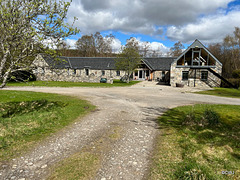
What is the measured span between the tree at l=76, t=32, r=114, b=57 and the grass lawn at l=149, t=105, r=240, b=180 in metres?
60.6

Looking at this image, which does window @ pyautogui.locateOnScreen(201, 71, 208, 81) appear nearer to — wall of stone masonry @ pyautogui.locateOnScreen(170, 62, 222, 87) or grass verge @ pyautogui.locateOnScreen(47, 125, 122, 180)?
wall of stone masonry @ pyautogui.locateOnScreen(170, 62, 222, 87)

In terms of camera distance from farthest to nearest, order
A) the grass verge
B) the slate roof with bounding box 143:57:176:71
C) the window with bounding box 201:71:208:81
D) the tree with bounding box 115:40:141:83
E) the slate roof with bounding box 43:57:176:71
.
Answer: the slate roof with bounding box 43:57:176:71 < the slate roof with bounding box 143:57:176:71 < the tree with bounding box 115:40:141:83 < the window with bounding box 201:71:208:81 < the grass verge

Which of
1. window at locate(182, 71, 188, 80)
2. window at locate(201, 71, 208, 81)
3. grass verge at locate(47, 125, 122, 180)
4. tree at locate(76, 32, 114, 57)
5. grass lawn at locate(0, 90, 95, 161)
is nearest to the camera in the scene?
grass verge at locate(47, 125, 122, 180)

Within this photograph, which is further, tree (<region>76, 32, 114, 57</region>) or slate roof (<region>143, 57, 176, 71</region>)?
tree (<region>76, 32, 114, 57</region>)

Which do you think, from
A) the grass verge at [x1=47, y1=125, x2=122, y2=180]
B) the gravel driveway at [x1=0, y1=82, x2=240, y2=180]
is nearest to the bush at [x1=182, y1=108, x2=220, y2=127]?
the gravel driveway at [x1=0, y1=82, x2=240, y2=180]

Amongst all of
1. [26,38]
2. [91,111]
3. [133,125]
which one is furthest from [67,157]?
[26,38]

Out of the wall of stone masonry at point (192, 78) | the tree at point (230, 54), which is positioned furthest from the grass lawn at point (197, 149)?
the tree at point (230, 54)

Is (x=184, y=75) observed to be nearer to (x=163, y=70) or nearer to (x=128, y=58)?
(x=163, y=70)

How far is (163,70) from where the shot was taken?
123ft

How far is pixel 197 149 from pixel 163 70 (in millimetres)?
34012

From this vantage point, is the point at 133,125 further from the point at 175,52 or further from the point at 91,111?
the point at 175,52

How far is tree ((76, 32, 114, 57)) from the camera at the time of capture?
63906mm

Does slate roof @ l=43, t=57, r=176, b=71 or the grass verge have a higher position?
slate roof @ l=43, t=57, r=176, b=71

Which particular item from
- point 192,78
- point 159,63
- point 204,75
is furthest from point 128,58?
point 204,75
